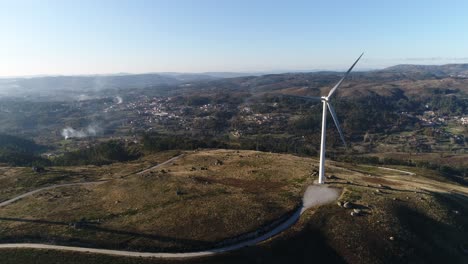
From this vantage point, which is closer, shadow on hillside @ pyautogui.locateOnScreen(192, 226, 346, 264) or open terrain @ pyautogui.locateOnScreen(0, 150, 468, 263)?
shadow on hillside @ pyautogui.locateOnScreen(192, 226, 346, 264)

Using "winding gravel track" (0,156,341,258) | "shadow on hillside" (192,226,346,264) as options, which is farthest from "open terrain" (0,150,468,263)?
"winding gravel track" (0,156,341,258)

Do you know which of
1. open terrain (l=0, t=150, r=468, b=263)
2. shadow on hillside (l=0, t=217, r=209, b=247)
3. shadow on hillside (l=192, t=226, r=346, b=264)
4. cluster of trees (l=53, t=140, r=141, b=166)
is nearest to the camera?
shadow on hillside (l=192, t=226, r=346, b=264)

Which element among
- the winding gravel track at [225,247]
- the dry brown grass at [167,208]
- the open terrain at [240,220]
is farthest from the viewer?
the dry brown grass at [167,208]

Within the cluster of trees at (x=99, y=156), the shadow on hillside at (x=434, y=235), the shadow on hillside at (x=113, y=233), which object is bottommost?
the cluster of trees at (x=99, y=156)

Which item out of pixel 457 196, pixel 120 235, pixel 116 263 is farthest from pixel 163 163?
pixel 457 196

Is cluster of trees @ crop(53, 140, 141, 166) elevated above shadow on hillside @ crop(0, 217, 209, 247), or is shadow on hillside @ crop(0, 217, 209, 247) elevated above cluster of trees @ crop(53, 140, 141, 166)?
shadow on hillside @ crop(0, 217, 209, 247)

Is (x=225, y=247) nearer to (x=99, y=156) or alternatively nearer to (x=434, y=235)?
(x=434, y=235)

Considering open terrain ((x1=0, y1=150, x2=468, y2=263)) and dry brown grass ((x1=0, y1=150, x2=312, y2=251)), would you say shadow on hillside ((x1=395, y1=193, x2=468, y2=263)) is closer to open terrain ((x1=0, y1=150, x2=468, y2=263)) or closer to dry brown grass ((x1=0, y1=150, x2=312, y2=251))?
open terrain ((x1=0, y1=150, x2=468, y2=263))

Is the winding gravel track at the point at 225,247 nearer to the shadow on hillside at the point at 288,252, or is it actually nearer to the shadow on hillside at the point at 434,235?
the shadow on hillside at the point at 288,252

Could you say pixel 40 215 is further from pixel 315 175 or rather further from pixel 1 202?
pixel 315 175

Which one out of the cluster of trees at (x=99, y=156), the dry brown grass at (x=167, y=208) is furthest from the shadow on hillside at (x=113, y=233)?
the cluster of trees at (x=99, y=156)
